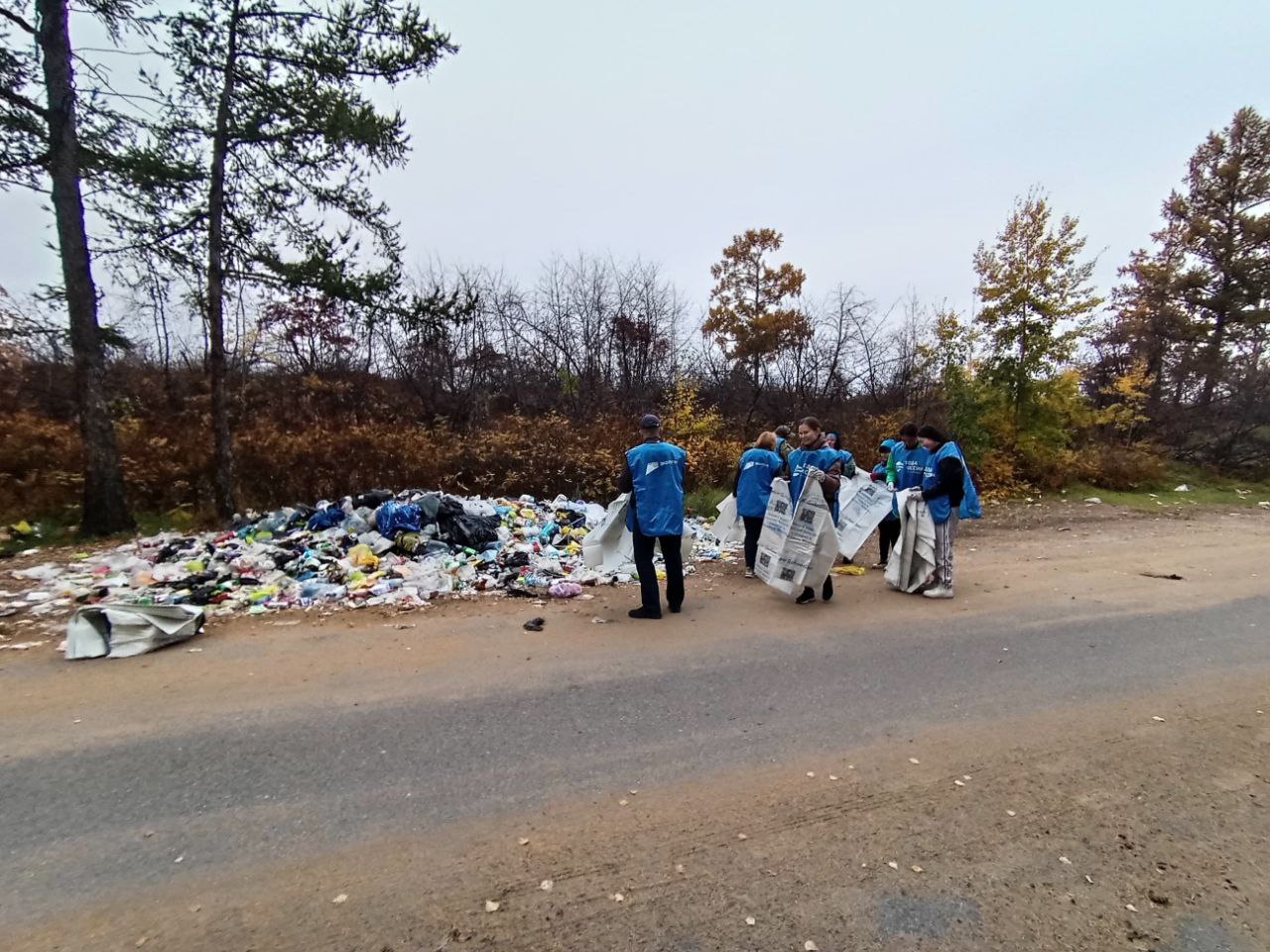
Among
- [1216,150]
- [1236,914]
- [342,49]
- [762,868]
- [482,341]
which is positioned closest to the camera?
[1236,914]

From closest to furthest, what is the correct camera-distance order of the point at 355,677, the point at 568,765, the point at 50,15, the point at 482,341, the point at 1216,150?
the point at 568,765, the point at 355,677, the point at 50,15, the point at 482,341, the point at 1216,150

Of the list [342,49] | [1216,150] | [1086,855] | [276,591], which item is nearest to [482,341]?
[342,49]

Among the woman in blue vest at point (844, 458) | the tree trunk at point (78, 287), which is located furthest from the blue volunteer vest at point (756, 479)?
the tree trunk at point (78, 287)

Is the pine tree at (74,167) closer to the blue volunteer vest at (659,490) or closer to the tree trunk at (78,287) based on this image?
the tree trunk at (78,287)

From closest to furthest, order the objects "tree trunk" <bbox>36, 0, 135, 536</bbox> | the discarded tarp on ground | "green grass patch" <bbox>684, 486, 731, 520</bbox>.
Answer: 1. the discarded tarp on ground
2. "tree trunk" <bbox>36, 0, 135, 536</bbox>
3. "green grass patch" <bbox>684, 486, 731, 520</bbox>

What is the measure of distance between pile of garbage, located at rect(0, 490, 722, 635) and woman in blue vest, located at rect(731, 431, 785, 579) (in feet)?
2.48

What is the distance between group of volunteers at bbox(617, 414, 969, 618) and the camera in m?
6.01

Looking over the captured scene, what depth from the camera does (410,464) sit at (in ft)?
39.1

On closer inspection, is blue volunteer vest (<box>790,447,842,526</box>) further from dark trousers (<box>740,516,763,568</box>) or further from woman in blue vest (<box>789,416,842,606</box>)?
dark trousers (<box>740,516,763,568</box>)

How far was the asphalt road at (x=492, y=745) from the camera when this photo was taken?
2.72 m

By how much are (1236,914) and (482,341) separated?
20813 mm

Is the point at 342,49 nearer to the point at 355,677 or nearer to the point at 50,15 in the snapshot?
the point at 50,15

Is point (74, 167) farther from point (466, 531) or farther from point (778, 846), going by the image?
point (778, 846)

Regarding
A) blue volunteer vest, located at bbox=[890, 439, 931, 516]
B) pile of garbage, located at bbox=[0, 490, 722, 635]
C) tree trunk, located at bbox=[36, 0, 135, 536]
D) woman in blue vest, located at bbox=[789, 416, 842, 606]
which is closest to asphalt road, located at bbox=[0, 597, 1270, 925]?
woman in blue vest, located at bbox=[789, 416, 842, 606]
